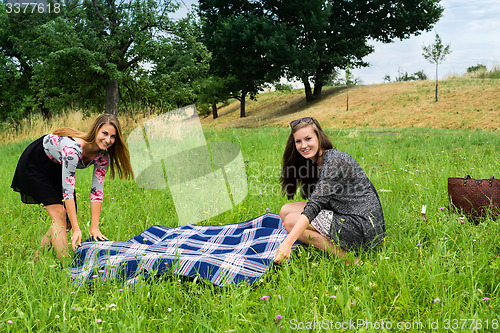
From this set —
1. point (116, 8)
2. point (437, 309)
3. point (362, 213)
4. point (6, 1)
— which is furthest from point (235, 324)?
point (6, 1)

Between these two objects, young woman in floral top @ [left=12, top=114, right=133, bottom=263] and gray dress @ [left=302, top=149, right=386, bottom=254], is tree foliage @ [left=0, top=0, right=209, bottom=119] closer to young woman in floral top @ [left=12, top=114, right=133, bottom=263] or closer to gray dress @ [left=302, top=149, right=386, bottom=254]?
young woman in floral top @ [left=12, top=114, right=133, bottom=263]

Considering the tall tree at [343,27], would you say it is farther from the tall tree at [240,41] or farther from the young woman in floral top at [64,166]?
the young woman in floral top at [64,166]

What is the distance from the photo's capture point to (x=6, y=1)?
20562 mm

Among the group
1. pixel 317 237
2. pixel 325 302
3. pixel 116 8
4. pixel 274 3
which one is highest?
pixel 274 3

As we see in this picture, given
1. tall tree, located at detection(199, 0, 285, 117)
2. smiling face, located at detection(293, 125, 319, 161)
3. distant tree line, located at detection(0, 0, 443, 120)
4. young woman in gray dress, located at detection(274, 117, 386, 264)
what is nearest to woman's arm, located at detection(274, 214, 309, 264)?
young woman in gray dress, located at detection(274, 117, 386, 264)

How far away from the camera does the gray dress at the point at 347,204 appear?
2764 millimetres

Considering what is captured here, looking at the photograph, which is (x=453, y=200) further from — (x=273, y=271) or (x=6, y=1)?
(x=6, y=1)

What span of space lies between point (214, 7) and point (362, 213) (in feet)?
89.8

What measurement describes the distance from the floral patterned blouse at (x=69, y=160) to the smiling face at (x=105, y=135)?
0.18m

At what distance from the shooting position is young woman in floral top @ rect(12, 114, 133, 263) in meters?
3.07

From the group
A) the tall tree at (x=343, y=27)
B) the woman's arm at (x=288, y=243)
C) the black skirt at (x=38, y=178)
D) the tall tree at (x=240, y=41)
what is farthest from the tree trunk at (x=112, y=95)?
the tall tree at (x=343, y=27)

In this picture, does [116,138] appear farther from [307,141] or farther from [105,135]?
[307,141]

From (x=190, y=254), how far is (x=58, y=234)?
1155mm

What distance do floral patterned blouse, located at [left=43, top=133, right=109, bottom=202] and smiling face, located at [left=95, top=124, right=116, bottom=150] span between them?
18 centimetres
